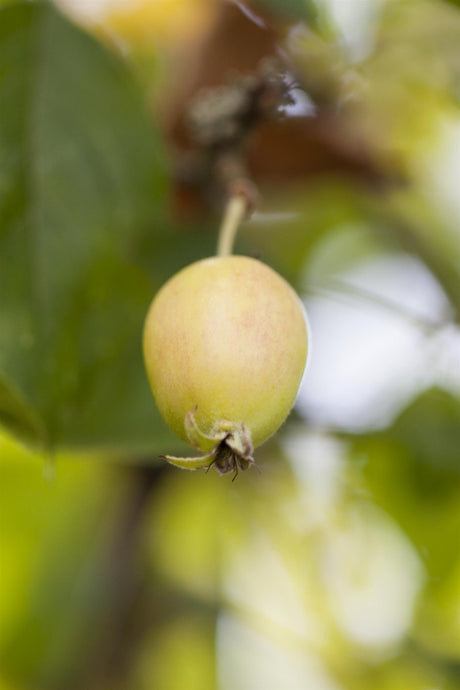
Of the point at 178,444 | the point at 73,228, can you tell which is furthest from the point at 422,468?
the point at 73,228

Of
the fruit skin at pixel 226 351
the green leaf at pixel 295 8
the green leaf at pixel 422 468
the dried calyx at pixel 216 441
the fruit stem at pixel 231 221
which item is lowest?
the dried calyx at pixel 216 441

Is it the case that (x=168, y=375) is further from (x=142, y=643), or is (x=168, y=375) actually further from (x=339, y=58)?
(x=142, y=643)

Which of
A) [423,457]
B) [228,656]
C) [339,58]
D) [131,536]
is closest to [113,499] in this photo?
[131,536]

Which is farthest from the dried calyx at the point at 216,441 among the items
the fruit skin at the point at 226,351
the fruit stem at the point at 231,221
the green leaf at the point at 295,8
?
the green leaf at the point at 295,8

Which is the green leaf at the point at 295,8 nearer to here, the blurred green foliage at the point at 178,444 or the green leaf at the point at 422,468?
the blurred green foliage at the point at 178,444

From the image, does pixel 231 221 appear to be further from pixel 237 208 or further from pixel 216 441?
pixel 216 441

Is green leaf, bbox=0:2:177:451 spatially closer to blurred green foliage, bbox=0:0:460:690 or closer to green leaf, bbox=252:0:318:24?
blurred green foliage, bbox=0:0:460:690

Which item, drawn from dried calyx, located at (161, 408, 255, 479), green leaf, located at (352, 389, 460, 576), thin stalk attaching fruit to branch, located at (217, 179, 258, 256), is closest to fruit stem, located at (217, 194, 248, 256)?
thin stalk attaching fruit to branch, located at (217, 179, 258, 256)
